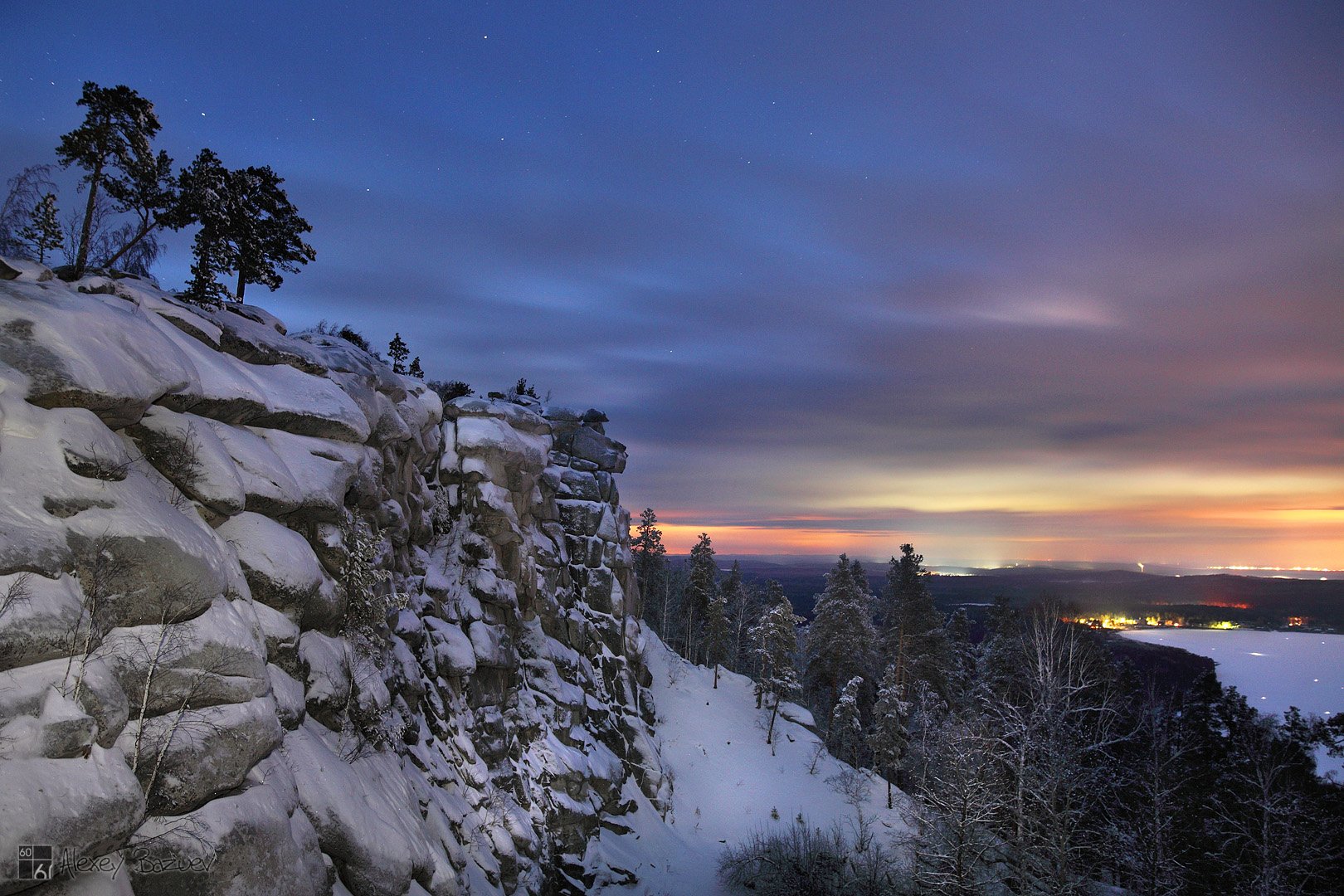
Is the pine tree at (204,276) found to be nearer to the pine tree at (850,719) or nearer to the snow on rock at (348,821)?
the snow on rock at (348,821)

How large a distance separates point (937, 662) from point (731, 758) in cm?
1721

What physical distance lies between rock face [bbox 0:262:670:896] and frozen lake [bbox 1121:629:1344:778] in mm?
37197

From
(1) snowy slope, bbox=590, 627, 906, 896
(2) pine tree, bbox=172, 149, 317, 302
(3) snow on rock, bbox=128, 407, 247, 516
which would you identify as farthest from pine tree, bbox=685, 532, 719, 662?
(3) snow on rock, bbox=128, 407, 247, 516

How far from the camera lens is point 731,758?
127 ft

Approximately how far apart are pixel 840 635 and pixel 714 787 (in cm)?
1533

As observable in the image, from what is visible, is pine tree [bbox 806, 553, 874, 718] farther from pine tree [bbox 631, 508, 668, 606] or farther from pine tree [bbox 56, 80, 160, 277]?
pine tree [bbox 56, 80, 160, 277]

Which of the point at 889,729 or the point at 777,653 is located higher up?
the point at 777,653

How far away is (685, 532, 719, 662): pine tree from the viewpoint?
57906mm

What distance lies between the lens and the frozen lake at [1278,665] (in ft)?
133

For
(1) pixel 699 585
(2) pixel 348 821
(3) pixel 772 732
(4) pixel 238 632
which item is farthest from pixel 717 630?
Answer: (4) pixel 238 632

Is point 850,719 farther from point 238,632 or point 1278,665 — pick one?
point 1278,665

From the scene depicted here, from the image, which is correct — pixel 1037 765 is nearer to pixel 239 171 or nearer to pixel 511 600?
pixel 511 600

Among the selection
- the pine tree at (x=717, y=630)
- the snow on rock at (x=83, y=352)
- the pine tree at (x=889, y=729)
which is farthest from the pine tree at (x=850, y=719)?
the snow on rock at (x=83, y=352)

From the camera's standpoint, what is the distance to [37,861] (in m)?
6.52
